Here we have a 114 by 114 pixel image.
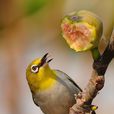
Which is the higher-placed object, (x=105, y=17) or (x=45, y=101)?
(x=105, y=17)

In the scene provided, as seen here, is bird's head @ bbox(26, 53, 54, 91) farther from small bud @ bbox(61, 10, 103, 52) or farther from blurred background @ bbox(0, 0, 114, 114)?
small bud @ bbox(61, 10, 103, 52)

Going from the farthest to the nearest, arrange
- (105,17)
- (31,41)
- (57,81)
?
(31,41) < (57,81) < (105,17)

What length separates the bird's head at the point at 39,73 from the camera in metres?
1.94

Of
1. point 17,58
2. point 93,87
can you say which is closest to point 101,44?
point 93,87

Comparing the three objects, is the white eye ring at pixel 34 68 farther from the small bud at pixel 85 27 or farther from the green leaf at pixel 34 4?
the small bud at pixel 85 27

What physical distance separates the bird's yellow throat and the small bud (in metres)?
1.18

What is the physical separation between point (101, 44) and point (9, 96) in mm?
1433

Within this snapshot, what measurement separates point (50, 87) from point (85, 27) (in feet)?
4.17

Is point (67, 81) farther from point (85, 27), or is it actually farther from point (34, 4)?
point (85, 27)

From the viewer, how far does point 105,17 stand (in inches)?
69.0

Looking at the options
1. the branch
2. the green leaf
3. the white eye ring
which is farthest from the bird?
the branch

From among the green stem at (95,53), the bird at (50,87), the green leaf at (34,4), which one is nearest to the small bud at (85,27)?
the green stem at (95,53)

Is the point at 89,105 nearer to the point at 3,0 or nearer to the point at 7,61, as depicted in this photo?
the point at 3,0

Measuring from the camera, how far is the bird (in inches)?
77.2
